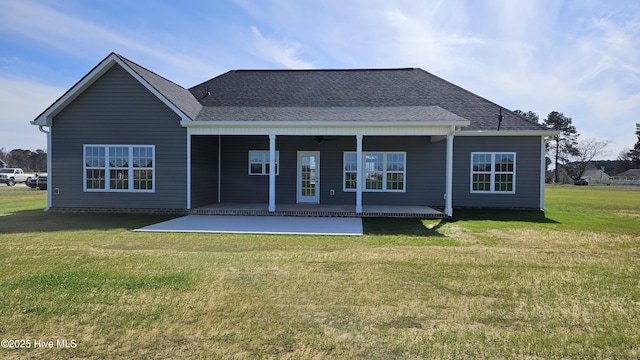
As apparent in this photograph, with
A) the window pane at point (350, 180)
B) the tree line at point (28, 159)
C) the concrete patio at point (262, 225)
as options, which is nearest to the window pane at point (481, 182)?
the window pane at point (350, 180)

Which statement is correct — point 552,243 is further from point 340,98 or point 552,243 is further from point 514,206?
point 340,98

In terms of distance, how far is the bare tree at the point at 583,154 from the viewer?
64.1 m

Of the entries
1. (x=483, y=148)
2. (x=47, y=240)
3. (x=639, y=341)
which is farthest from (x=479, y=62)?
(x=47, y=240)

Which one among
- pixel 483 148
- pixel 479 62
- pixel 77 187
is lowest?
pixel 77 187

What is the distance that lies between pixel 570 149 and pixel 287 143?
64.8 metres

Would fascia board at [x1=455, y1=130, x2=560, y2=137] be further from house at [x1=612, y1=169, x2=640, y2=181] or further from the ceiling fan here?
house at [x1=612, y1=169, x2=640, y2=181]

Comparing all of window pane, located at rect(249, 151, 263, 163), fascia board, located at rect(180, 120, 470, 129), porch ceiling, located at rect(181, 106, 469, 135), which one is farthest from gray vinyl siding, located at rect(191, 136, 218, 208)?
window pane, located at rect(249, 151, 263, 163)

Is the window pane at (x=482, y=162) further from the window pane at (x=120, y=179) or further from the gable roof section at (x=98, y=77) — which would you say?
the window pane at (x=120, y=179)

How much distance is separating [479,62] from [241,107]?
9290 millimetres

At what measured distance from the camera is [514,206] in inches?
552

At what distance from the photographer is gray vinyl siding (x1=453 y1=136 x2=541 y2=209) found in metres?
13.9

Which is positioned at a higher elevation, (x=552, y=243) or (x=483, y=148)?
(x=483, y=148)

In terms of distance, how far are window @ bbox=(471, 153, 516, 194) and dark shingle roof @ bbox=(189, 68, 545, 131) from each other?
1.07 m

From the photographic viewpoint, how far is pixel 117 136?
12.5m
